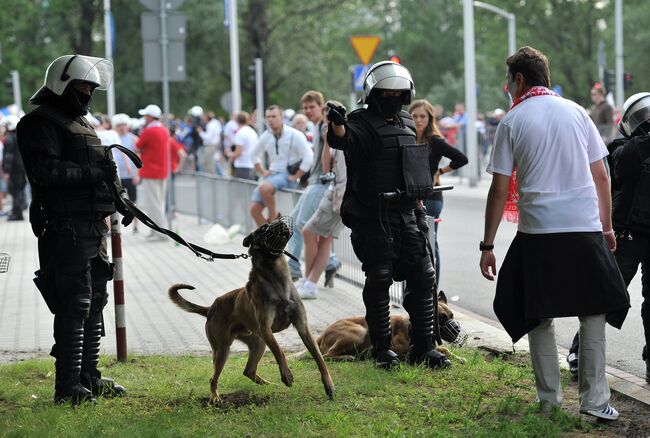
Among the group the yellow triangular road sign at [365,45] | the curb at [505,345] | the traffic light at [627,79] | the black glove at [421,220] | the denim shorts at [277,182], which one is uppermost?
the yellow triangular road sign at [365,45]

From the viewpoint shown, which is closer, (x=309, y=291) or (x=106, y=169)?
(x=106, y=169)

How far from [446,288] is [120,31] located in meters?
38.8

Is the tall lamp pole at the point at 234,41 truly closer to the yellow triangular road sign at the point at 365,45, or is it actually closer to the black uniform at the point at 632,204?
the yellow triangular road sign at the point at 365,45

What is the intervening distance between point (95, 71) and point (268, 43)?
139ft

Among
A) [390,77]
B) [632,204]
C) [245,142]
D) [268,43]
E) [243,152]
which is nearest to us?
[632,204]

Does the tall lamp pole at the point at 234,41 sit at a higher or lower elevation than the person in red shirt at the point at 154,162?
higher

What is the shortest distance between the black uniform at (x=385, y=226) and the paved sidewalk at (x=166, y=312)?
2.84 feet

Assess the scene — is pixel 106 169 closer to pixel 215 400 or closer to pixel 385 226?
pixel 215 400

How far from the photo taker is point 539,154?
562 cm

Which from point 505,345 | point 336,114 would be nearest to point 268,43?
point 505,345

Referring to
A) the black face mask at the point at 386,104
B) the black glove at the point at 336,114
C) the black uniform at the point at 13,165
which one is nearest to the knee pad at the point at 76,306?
the black glove at the point at 336,114

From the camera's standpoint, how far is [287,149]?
14117mm

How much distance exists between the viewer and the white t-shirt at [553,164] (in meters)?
5.60

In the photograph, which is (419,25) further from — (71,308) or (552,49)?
(71,308)
